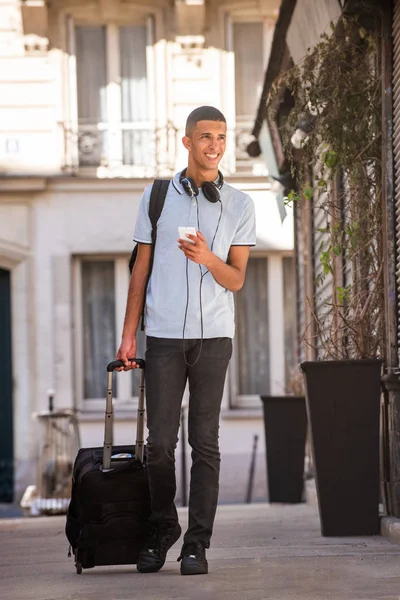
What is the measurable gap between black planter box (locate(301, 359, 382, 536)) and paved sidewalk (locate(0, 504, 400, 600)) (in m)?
0.18

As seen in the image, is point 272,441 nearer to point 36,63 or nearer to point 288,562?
point 288,562

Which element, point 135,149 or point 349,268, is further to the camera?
point 135,149

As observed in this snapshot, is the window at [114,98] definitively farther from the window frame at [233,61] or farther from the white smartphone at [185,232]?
the white smartphone at [185,232]

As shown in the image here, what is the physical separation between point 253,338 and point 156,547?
12179mm

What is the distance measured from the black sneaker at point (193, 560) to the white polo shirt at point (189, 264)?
2.70ft

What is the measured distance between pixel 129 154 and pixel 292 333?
3.31 m

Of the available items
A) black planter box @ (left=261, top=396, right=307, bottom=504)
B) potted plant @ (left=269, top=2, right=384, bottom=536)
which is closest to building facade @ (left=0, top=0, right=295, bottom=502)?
black planter box @ (left=261, top=396, right=307, bottom=504)

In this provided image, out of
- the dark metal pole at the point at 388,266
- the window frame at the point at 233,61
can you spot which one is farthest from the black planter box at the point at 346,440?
the window frame at the point at 233,61

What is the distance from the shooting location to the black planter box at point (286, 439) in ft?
35.4

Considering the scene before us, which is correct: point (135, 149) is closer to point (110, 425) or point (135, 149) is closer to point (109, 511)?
point (110, 425)

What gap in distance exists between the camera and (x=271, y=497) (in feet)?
36.1

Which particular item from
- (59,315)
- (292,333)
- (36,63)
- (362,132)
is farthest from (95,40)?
(362,132)

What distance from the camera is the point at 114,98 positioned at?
16.8 meters

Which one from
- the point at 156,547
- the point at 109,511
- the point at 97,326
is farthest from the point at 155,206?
the point at 97,326
